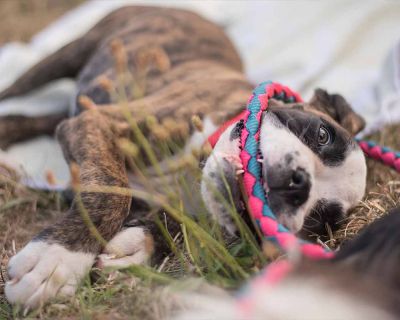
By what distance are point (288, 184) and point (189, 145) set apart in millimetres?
862

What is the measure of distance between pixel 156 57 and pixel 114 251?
81 cm

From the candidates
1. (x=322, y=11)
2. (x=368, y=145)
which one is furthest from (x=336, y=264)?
(x=322, y=11)

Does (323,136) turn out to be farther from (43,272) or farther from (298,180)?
(43,272)

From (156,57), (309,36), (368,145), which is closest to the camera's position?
(156,57)

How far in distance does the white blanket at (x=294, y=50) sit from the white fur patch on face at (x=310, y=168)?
124 centimetres

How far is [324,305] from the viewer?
4.15 feet

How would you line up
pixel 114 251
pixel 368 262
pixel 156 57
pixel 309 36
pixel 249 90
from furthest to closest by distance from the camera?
pixel 309 36
pixel 249 90
pixel 114 251
pixel 156 57
pixel 368 262

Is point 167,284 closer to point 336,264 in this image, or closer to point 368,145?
point 336,264

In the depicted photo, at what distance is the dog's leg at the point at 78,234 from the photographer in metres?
2.08

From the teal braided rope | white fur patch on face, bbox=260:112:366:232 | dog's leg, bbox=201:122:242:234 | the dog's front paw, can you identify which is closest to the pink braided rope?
white fur patch on face, bbox=260:112:366:232

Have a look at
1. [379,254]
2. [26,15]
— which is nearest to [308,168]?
[379,254]

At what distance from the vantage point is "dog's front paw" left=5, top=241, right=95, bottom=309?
6.73ft

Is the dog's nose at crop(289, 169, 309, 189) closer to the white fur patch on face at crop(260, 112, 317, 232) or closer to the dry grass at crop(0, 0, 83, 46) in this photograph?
the white fur patch on face at crop(260, 112, 317, 232)

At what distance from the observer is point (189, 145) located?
293 cm
